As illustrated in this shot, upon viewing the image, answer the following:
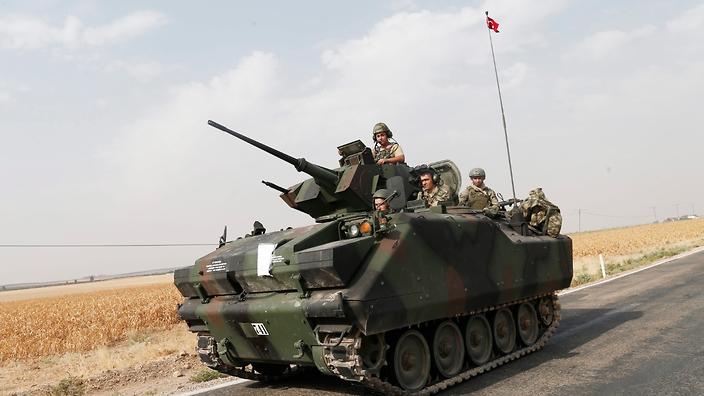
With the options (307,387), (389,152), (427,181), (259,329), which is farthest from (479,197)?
(259,329)

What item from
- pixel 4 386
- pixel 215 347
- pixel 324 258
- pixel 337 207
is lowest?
pixel 4 386

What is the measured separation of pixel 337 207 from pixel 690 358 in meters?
4.99

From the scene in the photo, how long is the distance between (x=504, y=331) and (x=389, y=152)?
A: 3.24 m

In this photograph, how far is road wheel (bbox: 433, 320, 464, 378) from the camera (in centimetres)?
732

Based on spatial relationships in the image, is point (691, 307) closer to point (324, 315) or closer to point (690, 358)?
point (690, 358)

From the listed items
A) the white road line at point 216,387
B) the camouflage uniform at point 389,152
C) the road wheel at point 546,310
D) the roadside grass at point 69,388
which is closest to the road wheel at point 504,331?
the road wheel at point 546,310

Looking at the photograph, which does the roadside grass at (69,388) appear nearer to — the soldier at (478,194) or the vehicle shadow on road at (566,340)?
the vehicle shadow on road at (566,340)

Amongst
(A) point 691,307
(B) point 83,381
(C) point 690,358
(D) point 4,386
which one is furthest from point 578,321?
(D) point 4,386

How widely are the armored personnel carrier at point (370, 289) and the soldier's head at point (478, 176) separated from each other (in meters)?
0.82

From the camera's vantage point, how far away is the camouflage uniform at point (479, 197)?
10.1 meters

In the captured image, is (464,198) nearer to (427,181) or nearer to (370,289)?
(427,181)

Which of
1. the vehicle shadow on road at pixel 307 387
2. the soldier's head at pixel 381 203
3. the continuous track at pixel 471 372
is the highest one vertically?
the soldier's head at pixel 381 203

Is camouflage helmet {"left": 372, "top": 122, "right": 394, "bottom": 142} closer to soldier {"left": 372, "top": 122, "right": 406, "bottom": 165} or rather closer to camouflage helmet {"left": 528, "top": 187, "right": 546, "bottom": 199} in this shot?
soldier {"left": 372, "top": 122, "right": 406, "bottom": 165}

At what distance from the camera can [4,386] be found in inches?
454
